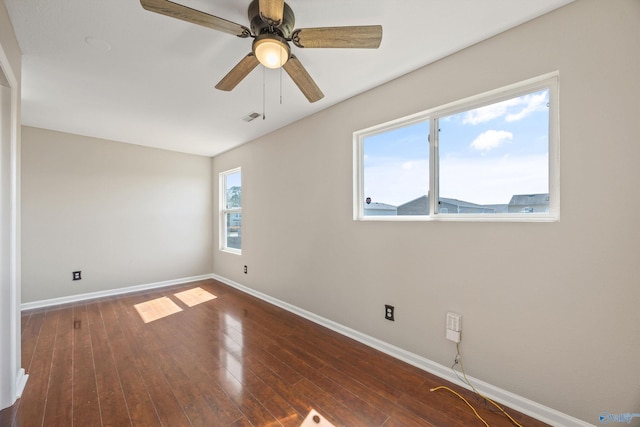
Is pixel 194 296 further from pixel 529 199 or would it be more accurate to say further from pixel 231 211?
pixel 529 199

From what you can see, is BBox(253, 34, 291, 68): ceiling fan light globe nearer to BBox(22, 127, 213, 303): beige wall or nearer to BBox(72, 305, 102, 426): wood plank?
BBox(72, 305, 102, 426): wood plank

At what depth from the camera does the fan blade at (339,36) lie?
1.30 meters

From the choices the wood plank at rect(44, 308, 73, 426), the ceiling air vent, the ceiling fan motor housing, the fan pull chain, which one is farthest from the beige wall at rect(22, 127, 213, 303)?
the ceiling fan motor housing

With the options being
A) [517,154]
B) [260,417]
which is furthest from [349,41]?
[260,417]

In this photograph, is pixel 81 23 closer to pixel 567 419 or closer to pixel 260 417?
pixel 260 417

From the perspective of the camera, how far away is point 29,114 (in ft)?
9.91

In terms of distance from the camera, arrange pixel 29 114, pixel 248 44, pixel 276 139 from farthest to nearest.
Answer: pixel 276 139 < pixel 29 114 < pixel 248 44

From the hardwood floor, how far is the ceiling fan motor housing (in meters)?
2.25

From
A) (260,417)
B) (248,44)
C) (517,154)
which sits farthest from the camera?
(248,44)

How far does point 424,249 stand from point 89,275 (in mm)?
4629

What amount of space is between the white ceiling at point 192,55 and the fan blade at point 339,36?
27 centimetres

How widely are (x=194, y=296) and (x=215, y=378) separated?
7.33 ft

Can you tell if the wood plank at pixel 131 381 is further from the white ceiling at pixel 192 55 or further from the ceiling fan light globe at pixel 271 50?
the white ceiling at pixel 192 55

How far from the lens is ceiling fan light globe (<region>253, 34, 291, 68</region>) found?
1349 millimetres
